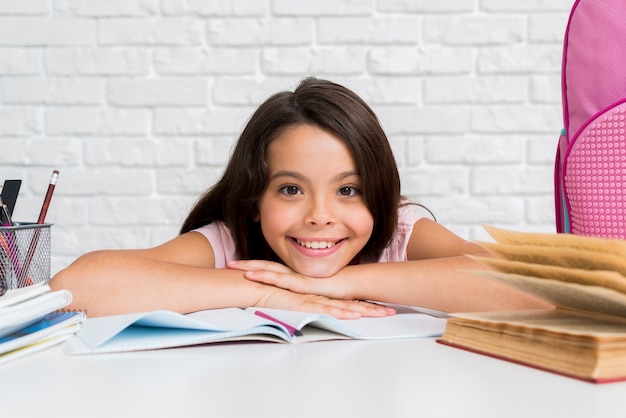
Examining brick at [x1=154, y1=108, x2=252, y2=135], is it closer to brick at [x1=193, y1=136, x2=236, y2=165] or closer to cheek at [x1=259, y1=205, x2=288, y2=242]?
brick at [x1=193, y1=136, x2=236, y2=165]

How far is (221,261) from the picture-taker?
4.81 ft

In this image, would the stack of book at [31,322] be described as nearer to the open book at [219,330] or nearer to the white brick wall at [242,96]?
the open book at [219,330]

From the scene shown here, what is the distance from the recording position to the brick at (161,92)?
208cm

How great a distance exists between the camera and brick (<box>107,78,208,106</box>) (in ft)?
6.83

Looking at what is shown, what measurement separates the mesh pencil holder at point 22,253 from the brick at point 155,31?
1164 millimetres

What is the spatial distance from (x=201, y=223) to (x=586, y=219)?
2.95 ft

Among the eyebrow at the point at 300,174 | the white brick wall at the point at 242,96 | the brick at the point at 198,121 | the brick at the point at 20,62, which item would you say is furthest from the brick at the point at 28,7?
the eyebrow at the point at 300,174

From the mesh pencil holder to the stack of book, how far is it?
251 mm

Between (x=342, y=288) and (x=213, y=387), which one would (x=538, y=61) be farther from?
(x=213, y=387)

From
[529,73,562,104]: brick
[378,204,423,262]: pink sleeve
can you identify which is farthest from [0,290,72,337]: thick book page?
[529,73,562,104]: brick

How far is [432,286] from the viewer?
1071 millimetres

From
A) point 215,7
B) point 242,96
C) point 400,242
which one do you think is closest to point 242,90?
point 242,96

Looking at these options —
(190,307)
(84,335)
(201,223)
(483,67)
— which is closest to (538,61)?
(483,67)

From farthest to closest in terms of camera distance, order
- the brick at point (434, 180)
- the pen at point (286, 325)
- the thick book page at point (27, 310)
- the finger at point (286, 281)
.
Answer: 1. the brick at point (434, 180)
2. the finger at point (286, 281)
3. the pen at point (286, 325)
4. the thick book page at point (27, 310)
